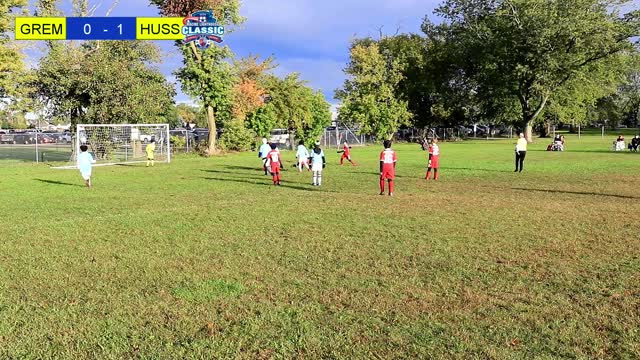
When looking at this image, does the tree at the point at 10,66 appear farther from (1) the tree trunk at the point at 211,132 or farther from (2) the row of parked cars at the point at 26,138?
(2) the row of parked cars at the point at 26,138

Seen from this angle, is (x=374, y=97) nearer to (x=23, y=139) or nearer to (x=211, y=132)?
(x=211, y=132)

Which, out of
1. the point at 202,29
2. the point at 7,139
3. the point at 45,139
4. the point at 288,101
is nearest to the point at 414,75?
the point at 288,101

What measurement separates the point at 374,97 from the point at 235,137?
19967 mm

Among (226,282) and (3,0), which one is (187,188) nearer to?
(226,282)

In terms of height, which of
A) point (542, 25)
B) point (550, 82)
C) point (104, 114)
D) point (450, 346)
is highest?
point (542, 25)

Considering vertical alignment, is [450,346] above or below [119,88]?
below

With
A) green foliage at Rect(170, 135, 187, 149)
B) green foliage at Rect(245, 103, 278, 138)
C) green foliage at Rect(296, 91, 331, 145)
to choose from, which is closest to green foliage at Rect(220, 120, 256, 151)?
green foliage at Rect(245, 103, 278, 138)

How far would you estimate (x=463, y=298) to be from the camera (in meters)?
5.54

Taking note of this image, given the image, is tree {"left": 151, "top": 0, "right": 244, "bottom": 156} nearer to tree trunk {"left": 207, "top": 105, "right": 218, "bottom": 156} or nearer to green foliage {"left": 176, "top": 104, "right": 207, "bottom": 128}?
tree trunk {"left": 207, "top": 105, "right": 218, "bottom": 156}

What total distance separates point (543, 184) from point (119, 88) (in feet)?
82.2

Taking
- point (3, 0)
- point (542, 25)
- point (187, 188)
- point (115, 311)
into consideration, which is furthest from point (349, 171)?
point (542, 25)

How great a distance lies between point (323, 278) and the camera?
20.7 ft

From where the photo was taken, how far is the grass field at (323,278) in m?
4.45

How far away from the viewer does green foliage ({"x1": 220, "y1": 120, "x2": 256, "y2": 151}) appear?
3888cm
